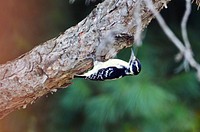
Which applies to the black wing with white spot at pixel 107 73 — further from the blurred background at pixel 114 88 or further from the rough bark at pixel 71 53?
the blurred background at pixel 114 88

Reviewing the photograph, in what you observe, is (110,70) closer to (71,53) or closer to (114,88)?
(71,53)

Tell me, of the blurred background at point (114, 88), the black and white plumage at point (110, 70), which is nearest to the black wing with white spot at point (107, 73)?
the black and white plumage at point (110, 70)

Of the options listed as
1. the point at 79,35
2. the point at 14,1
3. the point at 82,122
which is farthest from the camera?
the point at 82,122

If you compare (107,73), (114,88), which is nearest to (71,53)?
(107,73)

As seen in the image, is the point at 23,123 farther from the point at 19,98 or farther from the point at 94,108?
the point at 19,98

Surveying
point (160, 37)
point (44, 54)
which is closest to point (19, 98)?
point (44, 54)
